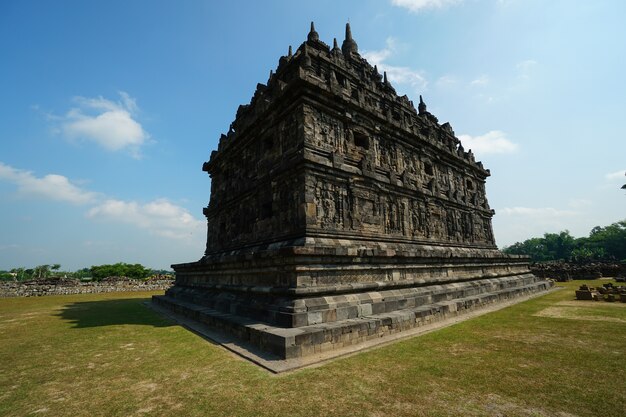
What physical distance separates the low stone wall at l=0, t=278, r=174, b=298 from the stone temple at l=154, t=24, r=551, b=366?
18.0 meters

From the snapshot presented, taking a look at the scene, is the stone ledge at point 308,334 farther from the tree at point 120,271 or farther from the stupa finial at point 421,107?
the tree at point 120,271

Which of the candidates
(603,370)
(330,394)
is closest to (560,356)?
(603,370)

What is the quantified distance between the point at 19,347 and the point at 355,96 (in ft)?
45.2

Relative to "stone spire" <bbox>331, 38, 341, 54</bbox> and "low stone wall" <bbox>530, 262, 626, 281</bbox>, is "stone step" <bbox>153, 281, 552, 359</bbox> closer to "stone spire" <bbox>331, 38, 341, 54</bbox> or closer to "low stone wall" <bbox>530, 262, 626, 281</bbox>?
"stone spire" <bbox>331, 38, 341, 54</bbox>

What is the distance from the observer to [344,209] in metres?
10.8

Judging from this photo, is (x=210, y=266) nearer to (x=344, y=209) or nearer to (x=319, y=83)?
Answer: (x=344, y=209)

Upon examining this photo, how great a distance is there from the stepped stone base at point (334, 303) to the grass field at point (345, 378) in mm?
767

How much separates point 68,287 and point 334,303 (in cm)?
3170

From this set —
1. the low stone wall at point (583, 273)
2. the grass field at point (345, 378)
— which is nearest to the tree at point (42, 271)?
the grass field at point (345, 378)

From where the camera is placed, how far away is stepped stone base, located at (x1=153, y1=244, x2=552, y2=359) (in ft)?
21.3

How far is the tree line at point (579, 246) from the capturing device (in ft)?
186

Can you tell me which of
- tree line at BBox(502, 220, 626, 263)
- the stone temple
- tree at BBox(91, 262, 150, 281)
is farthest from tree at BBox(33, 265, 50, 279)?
tree line at BBox(502, 220, 626, 263)

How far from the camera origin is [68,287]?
27.5 m

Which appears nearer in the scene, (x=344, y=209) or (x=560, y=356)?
(x=560, y=356)
